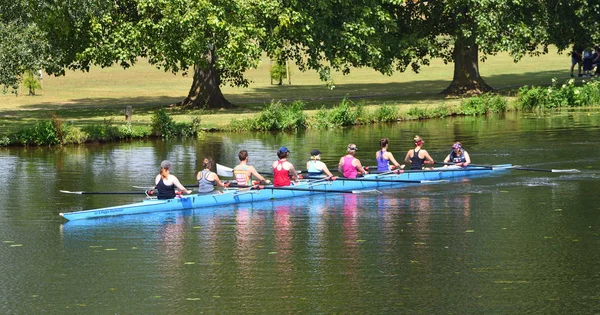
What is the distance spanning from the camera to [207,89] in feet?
178

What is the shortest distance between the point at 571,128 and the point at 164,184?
23.3m

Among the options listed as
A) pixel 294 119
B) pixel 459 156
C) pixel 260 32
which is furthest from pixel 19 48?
pixel 459 156

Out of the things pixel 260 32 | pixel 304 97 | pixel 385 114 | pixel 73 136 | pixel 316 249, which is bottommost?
pixel 316 249

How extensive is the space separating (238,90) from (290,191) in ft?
132

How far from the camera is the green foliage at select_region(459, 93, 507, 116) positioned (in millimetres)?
52125

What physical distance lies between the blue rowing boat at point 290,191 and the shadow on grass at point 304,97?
2199cm

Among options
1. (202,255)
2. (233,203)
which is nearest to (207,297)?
(202,255)

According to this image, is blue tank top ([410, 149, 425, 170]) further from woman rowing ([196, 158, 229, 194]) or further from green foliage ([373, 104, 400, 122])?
green foliage ([373, 104, 400, 122])

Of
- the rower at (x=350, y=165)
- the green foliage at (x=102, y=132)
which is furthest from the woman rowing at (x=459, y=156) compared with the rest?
the green foliage at (x=102, y=132)

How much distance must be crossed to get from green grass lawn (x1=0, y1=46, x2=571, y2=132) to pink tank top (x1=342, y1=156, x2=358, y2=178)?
1709cm

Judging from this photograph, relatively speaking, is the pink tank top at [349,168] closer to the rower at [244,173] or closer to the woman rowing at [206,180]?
the rower at [244,173]

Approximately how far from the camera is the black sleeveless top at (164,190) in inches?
1017

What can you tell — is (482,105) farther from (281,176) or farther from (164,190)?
(164,190)

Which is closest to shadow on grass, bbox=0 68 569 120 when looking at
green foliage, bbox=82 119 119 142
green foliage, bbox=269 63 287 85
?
green foliage, bbox=269 63 287 85
